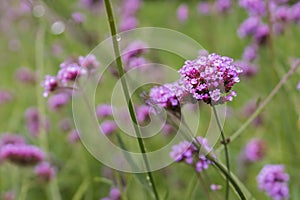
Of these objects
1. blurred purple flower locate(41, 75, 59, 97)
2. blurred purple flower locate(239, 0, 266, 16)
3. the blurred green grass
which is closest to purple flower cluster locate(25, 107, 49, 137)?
the blurred green grass

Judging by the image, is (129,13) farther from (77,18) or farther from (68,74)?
(68,74)

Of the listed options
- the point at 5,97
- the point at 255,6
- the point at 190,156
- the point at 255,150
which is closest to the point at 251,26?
the point at 255,6

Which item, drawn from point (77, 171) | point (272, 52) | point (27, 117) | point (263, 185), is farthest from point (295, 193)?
point (27, 117)

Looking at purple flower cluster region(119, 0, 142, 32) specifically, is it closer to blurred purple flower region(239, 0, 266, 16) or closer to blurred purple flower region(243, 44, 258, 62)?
blurred purple flower region(243, 44, 258, 62)

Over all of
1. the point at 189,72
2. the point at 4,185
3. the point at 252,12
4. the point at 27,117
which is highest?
the point at 27,117

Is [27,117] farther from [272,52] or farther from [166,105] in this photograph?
[166,105]

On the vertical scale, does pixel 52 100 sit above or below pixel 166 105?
above
